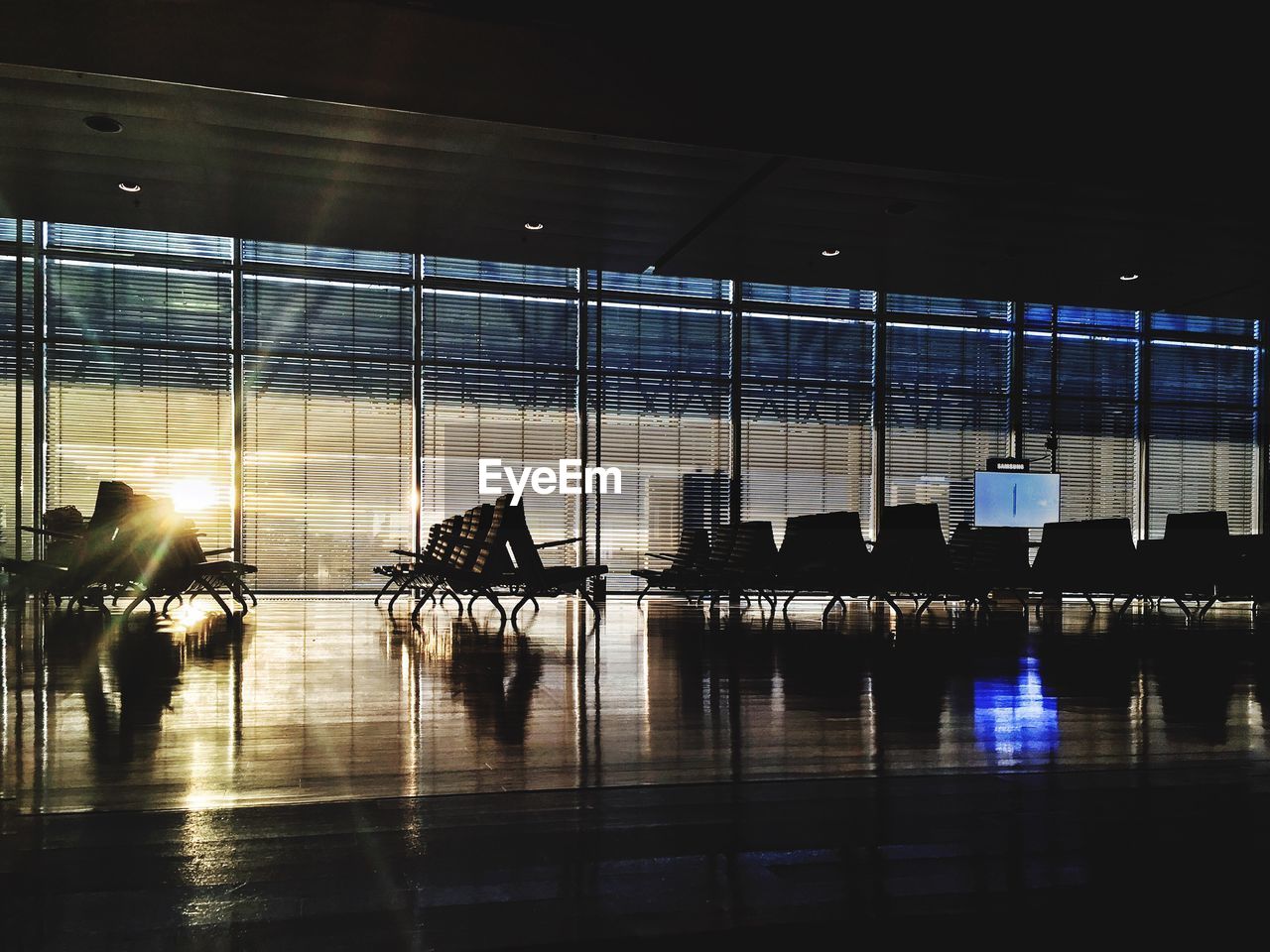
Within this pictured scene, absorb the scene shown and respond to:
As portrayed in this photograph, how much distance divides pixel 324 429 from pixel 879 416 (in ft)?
20.9

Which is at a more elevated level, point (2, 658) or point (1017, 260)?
point (1017, 260)

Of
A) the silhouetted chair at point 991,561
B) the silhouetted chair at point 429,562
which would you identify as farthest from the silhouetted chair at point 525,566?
the silhouetted chair at point 991,561

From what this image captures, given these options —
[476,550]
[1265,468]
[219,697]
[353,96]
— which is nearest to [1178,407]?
[1265,468]

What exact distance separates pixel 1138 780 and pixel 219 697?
3033mm

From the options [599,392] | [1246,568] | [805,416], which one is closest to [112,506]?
[599,392]

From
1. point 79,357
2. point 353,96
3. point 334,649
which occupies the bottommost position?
point 334,649

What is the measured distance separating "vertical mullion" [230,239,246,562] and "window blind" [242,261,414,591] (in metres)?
0.06

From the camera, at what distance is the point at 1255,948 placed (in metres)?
1.46

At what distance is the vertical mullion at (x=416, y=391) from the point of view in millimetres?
10750

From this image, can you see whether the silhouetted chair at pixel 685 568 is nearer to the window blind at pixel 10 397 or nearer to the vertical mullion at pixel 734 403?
the vertical mullion at pixel 734 403

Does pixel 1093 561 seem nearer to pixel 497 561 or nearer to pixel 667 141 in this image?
pixel 497 561

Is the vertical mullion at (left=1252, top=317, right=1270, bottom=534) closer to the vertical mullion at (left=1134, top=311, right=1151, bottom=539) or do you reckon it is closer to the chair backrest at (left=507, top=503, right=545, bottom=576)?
the vertical mullion at (left=1134, top=311, right=1151, bottom=539)

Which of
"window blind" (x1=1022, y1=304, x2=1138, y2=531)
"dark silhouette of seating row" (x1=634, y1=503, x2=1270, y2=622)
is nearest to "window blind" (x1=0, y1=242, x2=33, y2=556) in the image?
"dark silhouette of seating row" (x1=634, y1=503, x2=1270, y2=622)

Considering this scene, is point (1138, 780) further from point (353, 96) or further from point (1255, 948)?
point (353, 96)
